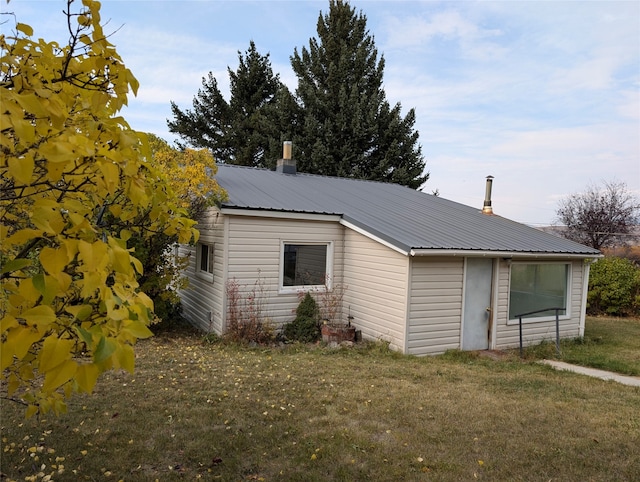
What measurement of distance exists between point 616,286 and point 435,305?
10832 mm

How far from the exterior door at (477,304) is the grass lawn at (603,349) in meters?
1.02

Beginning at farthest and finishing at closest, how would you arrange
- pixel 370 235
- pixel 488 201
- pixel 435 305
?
pixel 488 201 → pixel 370 235 → pixel 435 305

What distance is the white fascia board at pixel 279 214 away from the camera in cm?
951

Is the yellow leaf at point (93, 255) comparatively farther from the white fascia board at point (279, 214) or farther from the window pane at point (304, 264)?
the window pane at point (304, 264)

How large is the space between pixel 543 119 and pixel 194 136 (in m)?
22.8

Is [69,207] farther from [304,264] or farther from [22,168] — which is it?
[304,264]

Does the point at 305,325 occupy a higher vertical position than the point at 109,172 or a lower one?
lower

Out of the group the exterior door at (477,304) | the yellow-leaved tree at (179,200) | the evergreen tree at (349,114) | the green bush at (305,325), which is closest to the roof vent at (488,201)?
the exterior door at (477,304)

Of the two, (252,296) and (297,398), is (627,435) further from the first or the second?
(252,296)

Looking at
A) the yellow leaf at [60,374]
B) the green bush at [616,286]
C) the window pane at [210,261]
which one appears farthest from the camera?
the green bush at [616,286]

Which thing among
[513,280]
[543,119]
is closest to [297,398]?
[513,280]

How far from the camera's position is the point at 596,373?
26.6 ft

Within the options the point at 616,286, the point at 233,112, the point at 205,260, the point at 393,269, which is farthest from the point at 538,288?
the point at 233,112

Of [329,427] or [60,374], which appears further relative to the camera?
[329,427]
